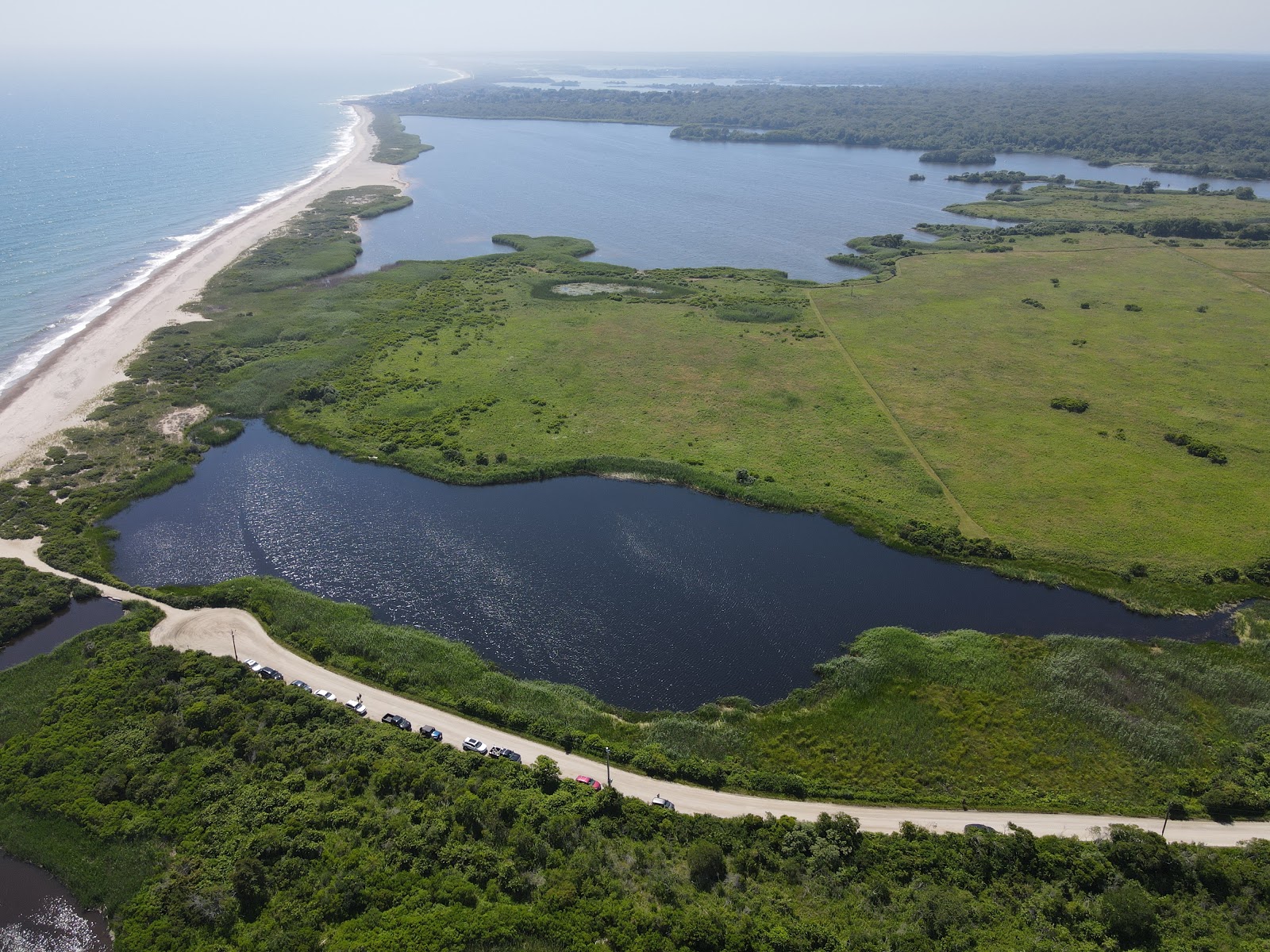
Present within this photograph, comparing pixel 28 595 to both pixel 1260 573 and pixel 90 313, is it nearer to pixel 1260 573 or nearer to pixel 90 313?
pixel 90 313

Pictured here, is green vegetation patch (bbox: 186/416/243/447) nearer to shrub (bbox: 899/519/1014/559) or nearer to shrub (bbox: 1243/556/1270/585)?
shrub (bbox: 899/519/1014/559)

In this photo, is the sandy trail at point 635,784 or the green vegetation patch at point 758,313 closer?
the sandy trail at point 635,784

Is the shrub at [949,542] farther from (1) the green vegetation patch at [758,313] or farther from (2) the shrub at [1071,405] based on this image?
(1) the green vegetation patch at [758,313]

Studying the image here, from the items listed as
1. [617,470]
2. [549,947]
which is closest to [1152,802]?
[549,947]

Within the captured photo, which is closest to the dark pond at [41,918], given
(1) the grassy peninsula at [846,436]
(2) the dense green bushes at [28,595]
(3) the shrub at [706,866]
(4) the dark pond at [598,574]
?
(1) the grassy peninsula at [846,436]

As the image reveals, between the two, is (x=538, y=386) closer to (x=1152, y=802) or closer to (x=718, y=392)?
(x=718, y=392)

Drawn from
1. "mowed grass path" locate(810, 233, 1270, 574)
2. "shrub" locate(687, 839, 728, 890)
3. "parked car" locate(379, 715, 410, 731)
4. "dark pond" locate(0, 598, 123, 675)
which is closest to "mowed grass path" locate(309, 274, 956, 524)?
"mowed grass path" locate(810, 233, 1270, 574)
